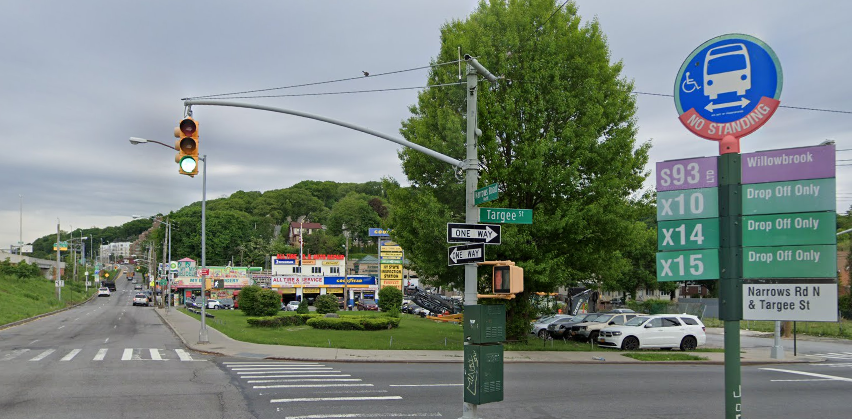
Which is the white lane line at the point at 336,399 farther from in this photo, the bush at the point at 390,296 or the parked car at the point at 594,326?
the bush at the point at 390,296

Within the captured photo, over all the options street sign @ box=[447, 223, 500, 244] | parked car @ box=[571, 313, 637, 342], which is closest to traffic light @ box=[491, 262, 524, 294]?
street sign @ box=[447, 223, 500, 244]

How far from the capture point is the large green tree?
22.7 meters

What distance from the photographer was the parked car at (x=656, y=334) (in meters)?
26.5

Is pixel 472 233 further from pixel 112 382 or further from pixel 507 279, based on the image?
pixel 112 382

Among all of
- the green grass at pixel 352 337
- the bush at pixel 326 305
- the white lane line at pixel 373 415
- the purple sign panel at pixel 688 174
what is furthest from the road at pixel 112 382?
the bush at pixel 326 305

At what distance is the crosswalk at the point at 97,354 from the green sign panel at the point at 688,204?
731 inches

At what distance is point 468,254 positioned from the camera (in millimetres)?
9422

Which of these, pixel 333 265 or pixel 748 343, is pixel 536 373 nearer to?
pixel 748 343

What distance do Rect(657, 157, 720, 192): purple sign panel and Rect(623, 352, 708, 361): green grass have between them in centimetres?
1955

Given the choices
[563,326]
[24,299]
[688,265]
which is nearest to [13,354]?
[688,265]

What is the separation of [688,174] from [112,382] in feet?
47.8

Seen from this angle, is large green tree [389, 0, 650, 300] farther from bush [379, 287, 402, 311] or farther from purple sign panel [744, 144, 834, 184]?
bush [379, 287, 402, 311]

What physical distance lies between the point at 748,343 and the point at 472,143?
96.8ft

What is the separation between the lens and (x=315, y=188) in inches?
7761
